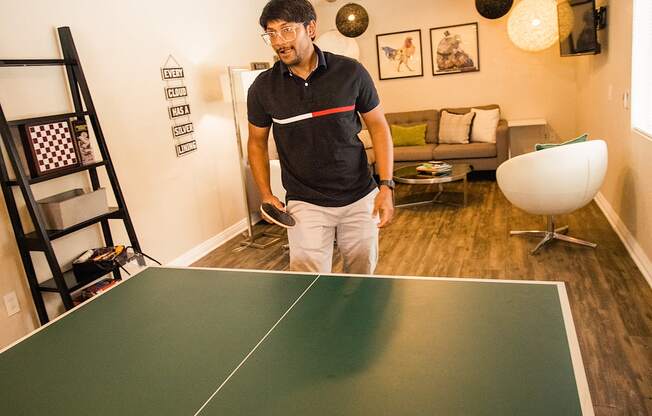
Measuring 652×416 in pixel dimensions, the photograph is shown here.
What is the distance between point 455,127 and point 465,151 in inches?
18.0

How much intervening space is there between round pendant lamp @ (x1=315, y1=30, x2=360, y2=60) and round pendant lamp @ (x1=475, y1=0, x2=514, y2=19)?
5.41 ft

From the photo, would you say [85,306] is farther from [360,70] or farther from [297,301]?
[360,70]

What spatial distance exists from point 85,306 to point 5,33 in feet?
6.29

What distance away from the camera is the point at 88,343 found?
1429 mm

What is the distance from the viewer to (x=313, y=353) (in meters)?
1.22

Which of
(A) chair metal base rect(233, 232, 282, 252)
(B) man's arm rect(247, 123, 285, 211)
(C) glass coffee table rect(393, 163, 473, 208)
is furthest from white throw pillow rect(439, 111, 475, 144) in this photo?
(B) man's arm rect(247, 123, 285, 211)

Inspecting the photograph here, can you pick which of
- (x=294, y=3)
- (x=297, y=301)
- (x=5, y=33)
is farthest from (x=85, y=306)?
(x=5, y=33)

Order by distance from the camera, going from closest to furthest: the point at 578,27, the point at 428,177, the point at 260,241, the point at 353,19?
the point at 578,27, the point at 260,241, the point at 428,177, the point at 353,19

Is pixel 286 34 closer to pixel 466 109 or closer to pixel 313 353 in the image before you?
pixel 313 353

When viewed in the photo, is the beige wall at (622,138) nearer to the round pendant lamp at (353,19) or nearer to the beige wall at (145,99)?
the round pendant lamp at (353,19)

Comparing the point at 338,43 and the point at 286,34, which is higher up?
the point at 338,43

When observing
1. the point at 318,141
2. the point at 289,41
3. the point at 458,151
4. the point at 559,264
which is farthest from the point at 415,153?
the point at 289,41

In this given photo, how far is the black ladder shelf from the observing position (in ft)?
8.50

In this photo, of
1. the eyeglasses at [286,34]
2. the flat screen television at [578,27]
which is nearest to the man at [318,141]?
the eyeglasses at [286,34]
